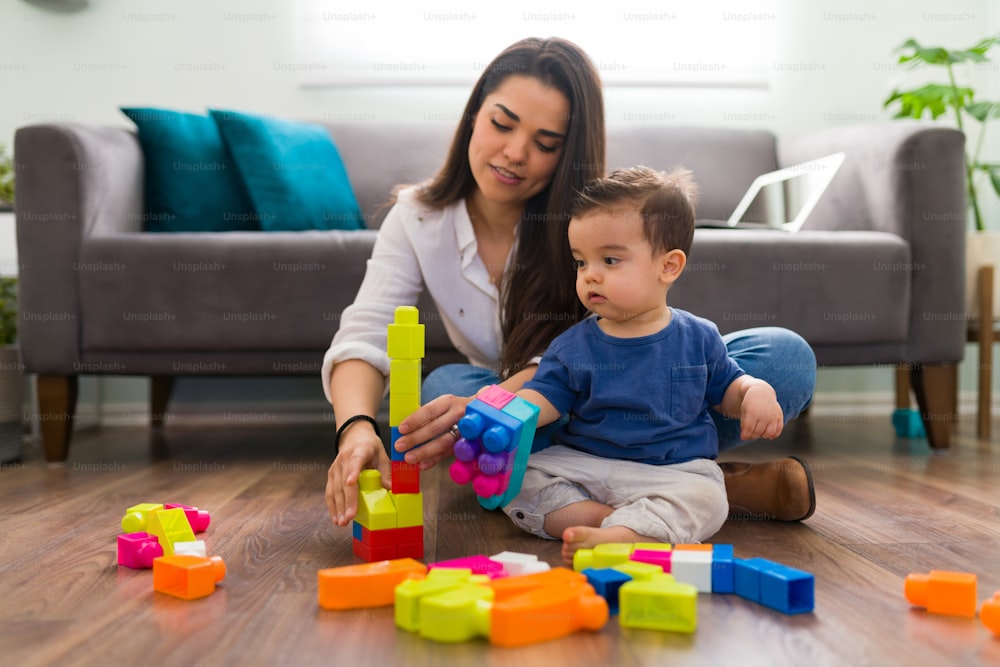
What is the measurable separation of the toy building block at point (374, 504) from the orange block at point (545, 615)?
0.25 metres

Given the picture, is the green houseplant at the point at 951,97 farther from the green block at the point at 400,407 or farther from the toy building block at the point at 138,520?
the toy building block at the point at 138,520

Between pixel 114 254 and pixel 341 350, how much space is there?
82cm

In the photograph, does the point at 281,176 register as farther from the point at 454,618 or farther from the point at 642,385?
the point at 454,618

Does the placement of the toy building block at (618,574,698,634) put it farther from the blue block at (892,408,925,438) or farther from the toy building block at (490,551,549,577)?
the blue block at (892,408,925,438)

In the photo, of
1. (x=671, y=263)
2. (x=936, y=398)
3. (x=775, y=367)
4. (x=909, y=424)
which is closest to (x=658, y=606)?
(x=671, y=263)

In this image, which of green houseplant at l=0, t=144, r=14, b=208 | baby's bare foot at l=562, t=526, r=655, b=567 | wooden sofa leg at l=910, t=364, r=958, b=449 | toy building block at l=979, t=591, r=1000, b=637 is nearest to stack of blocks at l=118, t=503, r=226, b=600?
baby's bare foot at l=562, t=526, r=655, b=567

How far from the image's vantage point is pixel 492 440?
3.18ft

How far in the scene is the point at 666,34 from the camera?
280cm

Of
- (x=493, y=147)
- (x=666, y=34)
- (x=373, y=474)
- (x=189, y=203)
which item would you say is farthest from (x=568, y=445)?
(x=666, y=34)

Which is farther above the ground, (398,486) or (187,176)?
(187,176)

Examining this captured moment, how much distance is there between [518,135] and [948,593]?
32.6 inches

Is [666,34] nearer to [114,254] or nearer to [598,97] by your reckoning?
[598,97]

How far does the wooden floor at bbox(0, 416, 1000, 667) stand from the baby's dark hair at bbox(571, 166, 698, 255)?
0.41 metres

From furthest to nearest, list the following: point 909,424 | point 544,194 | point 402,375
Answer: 1. point 909,424
2. point 544,194
3. point 402,375
